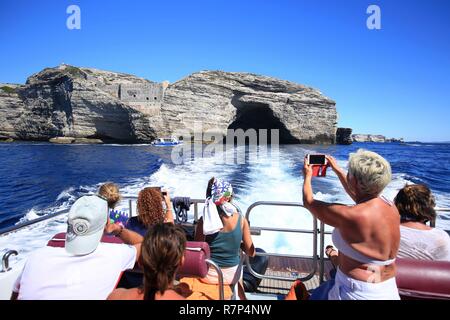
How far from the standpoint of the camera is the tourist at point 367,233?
58.3 inches

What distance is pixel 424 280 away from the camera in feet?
5.30

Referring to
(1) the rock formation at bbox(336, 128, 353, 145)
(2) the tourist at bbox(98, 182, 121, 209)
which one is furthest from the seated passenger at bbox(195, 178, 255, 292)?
(1) the rock formation at bbox(336, 128, 353, 145)

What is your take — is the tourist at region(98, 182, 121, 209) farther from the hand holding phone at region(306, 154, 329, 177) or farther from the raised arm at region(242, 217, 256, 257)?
the hand holding phone at region(306, 154, 329, 177)

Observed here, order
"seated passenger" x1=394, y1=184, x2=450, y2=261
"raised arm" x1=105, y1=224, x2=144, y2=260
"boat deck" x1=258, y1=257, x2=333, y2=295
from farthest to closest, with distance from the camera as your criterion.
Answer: "boat deck" x1=258, y1=257, x2=333, y2=295 → "raised arm" x1=105, y1=224, x2=144, y2=260 → "seated passenger" x1=394, y1=184, x2=450, y2=261

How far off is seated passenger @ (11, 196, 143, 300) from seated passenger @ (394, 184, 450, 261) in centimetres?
198

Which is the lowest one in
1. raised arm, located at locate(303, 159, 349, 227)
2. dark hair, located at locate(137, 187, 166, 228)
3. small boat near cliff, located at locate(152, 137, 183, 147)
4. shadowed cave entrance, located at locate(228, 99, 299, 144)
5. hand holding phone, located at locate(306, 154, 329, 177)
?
dark hair, located at locate(137, 187, 166, 228)

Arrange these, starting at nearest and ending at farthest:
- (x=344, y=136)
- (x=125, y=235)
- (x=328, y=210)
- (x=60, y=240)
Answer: (x=328, y=210) → (x=60, y=240) → (x=125, y=235) → (x=344, y=136)

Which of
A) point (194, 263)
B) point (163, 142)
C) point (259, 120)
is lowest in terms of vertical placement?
point (194, 263)

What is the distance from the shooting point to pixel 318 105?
49.5 metres

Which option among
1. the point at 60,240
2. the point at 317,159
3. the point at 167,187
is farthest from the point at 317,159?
the point at 167,187

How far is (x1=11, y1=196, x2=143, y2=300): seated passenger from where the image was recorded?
1.43m

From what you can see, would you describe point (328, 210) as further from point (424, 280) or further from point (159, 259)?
point (159, 259)

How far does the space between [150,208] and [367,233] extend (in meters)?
1.80

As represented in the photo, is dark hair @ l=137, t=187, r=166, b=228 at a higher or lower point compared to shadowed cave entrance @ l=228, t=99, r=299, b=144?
lower
